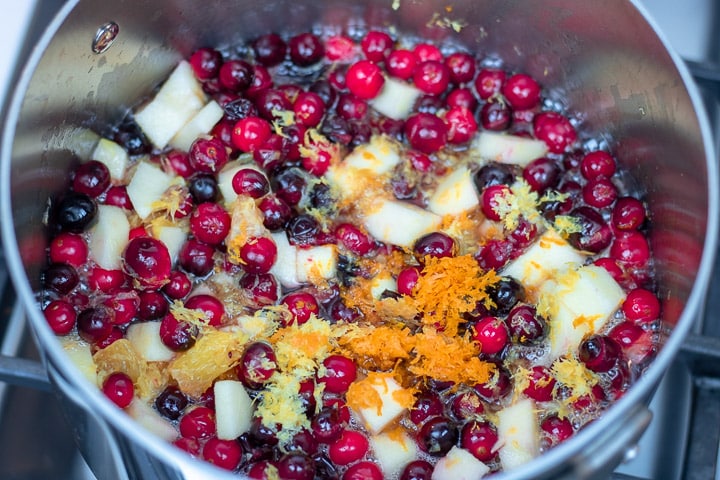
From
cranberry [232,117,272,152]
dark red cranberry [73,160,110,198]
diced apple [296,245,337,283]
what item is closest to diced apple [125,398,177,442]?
diced apple [296,245,337,283]

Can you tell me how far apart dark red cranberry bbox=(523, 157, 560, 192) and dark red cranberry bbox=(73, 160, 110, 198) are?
1.10m

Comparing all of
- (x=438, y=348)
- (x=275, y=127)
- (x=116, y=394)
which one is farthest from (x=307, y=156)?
(x=116, y=394)

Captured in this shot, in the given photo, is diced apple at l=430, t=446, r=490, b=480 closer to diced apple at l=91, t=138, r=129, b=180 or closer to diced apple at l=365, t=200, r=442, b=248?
diced apple at l=365, t=200, r=442, b=248

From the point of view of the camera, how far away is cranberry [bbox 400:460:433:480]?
179 centimetres

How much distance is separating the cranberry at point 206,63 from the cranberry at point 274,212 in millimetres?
471

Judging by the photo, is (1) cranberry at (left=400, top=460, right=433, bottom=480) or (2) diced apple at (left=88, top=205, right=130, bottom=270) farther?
(2) diced apple at (left=88, top=205, right=130, bottom=270)

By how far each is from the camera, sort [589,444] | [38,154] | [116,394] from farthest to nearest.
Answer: [38,154]
[116,394]
[589,444]

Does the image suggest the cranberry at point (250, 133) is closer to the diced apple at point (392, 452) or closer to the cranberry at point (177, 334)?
the cranberry at point (177, 334)

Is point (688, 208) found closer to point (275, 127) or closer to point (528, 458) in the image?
point (528, 458)

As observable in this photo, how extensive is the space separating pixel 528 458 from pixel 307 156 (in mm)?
929

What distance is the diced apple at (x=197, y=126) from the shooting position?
2.23m

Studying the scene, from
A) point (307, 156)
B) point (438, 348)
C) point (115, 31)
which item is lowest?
point (438, 348)

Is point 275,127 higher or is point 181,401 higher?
point 275,127

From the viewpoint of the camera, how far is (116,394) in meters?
1.80
